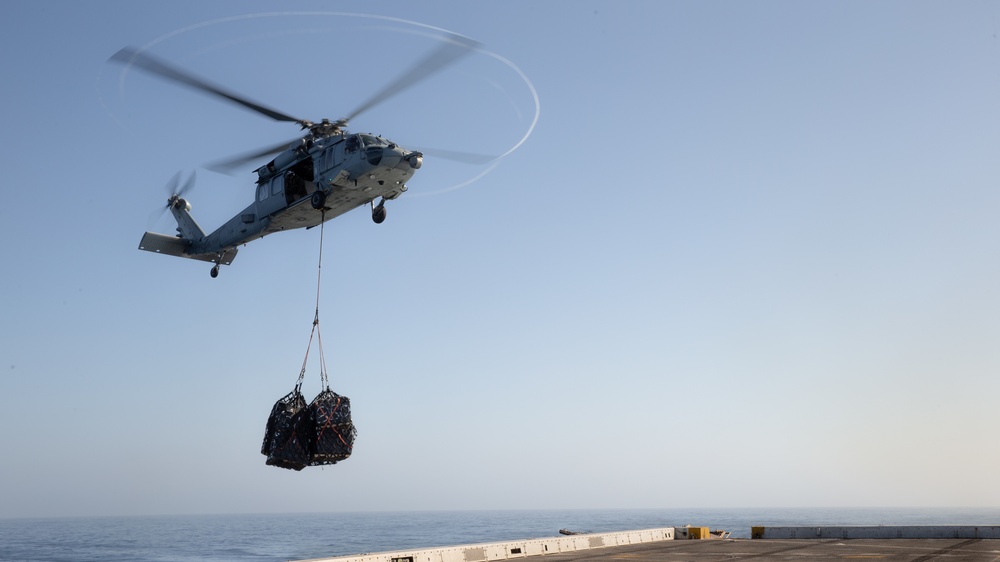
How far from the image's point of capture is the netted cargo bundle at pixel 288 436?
18.1 m

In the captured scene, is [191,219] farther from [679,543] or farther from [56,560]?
[56,560]

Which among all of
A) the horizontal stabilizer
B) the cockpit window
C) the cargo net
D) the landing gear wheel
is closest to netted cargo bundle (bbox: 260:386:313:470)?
the cargo net

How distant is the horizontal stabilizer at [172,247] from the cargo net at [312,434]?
1225 centimetres

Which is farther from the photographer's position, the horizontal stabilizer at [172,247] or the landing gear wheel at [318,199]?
the horizontal stabilizer at [172,247]

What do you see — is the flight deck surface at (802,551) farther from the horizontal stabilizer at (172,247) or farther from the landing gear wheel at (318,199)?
the horizontal stabilizer at (172,247)

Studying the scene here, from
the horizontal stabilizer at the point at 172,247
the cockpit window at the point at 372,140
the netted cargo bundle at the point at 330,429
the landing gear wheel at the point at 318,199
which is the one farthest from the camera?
the horizontal stabilizer at the point at 172,247

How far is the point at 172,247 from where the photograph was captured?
97.6 ft

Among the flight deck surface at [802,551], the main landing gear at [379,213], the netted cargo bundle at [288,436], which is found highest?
the main landing gear at [379,213]

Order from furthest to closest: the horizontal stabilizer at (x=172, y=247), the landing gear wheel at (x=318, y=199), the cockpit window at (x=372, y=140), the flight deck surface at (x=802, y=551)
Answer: the horizontal stabilizer at (x=172, y=247) < the landing gear wheel at (x=318, y=199) < the cockpit window at (x=372, y=140) < the flight deck surface at (x=802, y=551)

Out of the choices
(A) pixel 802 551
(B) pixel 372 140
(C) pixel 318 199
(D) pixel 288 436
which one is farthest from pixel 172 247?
(A) pixel 802 551

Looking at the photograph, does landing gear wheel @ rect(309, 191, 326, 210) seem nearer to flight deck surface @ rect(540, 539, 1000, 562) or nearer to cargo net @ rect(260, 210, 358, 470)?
cargo net @ rect(260, 210, 358, 470)

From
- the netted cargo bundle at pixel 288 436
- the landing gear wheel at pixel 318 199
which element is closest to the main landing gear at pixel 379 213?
the landing gear wheel at pixel 318 199

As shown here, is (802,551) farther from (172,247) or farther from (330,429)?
(172,247)

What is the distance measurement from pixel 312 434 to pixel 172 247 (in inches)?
585
